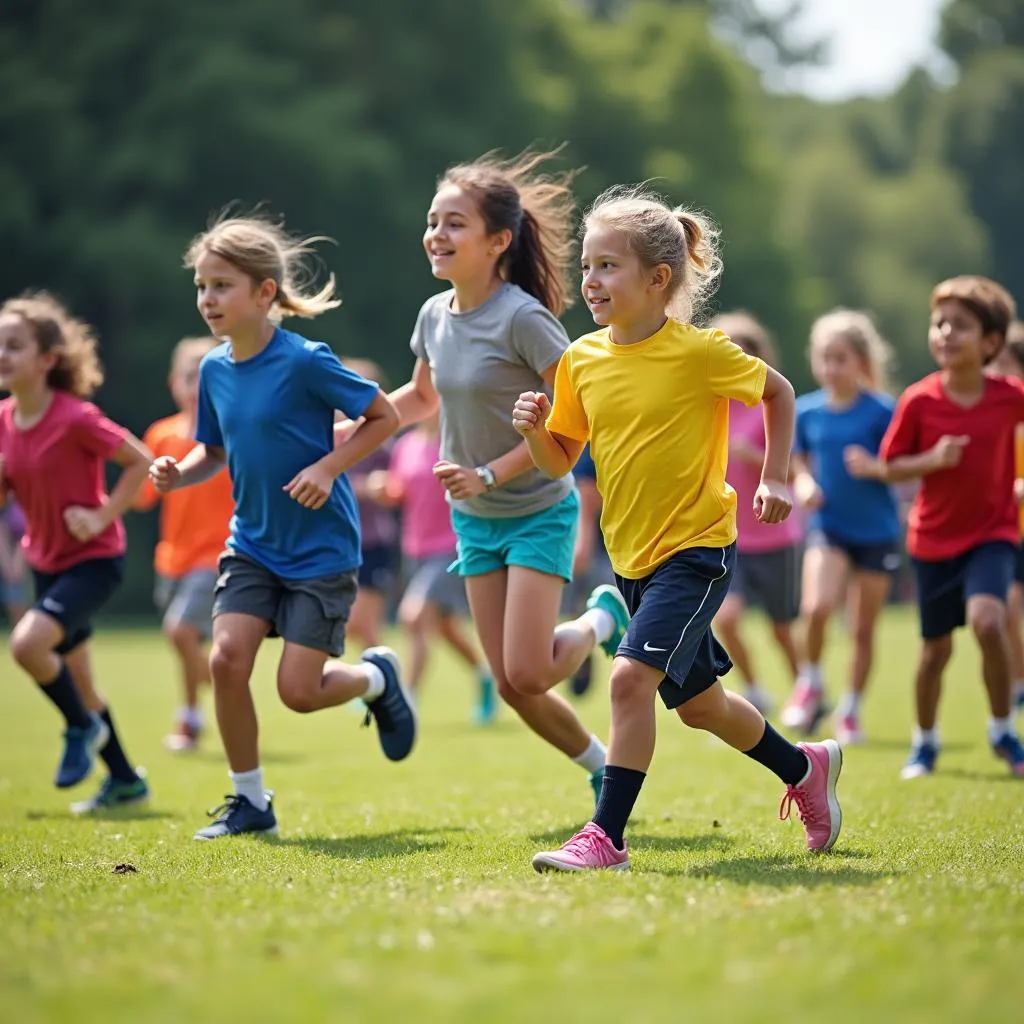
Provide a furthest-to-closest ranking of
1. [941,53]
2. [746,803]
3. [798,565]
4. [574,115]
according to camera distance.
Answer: [941,53], [574,115], [798,565], [746,803]

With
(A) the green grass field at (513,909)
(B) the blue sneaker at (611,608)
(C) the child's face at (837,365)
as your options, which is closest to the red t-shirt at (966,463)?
(A) the green grass field at (513,909)

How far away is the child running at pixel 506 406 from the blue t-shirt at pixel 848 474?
4194 millimetres

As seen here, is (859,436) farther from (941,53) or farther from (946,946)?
(941,53)

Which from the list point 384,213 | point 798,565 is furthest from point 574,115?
point 798,565

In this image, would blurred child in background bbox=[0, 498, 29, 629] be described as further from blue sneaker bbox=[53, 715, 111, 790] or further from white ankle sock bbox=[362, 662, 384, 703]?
white ankle sock bbox=[362, 662, 384, 703]

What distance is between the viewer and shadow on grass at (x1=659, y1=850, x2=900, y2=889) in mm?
5051

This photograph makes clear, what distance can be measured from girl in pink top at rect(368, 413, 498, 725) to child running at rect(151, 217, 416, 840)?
5.65 metres

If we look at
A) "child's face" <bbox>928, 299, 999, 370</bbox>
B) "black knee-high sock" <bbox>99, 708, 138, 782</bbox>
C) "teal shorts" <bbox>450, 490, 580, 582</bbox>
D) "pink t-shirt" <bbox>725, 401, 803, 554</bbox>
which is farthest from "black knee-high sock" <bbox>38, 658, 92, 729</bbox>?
"pink t-shirt" <bbox>725, 401, 803, 554</bbox>

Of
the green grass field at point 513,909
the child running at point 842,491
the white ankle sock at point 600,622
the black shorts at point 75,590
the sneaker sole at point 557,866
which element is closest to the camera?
the green grass field at point 513,909

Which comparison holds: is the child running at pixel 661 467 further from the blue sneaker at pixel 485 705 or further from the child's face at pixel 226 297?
the blue sneaker at pixel 485 705

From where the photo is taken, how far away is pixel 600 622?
716 centimetres

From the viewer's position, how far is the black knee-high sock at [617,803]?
540cm

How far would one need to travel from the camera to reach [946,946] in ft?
13.5

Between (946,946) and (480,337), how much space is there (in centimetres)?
327
